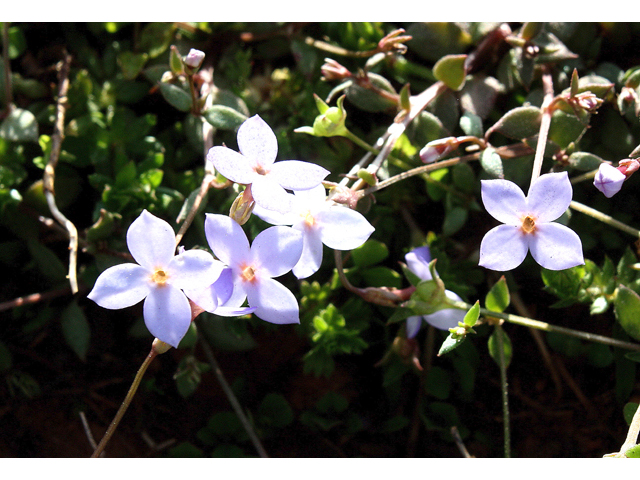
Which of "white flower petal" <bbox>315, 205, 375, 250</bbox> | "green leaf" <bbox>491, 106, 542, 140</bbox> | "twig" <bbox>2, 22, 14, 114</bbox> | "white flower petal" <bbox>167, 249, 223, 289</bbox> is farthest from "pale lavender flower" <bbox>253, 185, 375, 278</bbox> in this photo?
"twig" <bbox>2, 22, 14, 114</bbox>

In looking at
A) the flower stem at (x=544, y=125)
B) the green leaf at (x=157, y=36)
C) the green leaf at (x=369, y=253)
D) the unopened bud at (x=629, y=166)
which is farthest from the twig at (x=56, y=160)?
the unopened bud at (x=629, y=166)

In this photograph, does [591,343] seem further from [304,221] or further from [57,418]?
[57,418]

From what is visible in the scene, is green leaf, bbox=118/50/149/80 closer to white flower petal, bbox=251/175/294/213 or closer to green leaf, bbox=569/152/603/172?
white flower petal, bbox=251/175/294/213

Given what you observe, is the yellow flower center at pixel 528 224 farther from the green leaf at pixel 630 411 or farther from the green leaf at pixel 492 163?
the green leaf at pixel 630 411

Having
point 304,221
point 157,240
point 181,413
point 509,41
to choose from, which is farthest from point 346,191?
point 181,413

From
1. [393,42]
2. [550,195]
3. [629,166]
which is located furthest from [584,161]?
[393,42]

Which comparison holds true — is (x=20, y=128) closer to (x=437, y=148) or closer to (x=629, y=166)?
(x=437, y=148)
